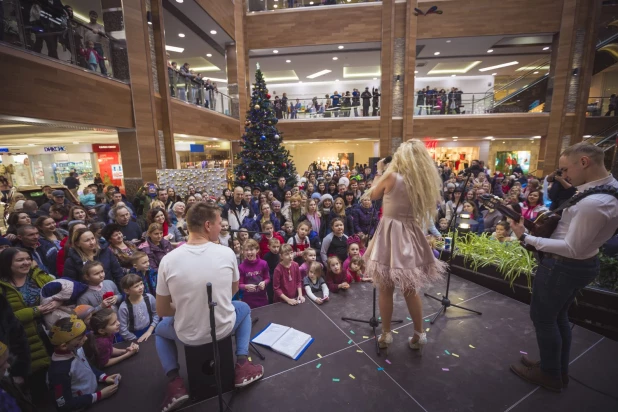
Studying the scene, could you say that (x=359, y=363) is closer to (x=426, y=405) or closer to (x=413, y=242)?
(x=426, y=405)

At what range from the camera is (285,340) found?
102 inches

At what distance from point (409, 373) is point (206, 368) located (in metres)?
1.54

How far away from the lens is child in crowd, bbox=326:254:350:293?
359 cm

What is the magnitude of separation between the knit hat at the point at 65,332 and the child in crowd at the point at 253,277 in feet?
5.09

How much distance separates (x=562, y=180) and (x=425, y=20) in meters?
11.6

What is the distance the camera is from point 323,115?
14.3 m

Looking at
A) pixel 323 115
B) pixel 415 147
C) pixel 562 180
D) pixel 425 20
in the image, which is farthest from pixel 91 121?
pixel 425 20

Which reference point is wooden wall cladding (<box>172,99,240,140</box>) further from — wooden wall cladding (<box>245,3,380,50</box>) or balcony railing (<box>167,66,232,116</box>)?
wooden wall cladding (<box>245,3,380,50</box>)

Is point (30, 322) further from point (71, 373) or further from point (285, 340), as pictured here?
point (285, 340)

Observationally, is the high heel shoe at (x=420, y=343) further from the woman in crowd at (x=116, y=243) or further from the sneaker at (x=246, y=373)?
the woman in crowd at (x=116, y=243)

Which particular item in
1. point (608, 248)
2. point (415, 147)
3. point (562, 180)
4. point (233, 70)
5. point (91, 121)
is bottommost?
point (608, 248)

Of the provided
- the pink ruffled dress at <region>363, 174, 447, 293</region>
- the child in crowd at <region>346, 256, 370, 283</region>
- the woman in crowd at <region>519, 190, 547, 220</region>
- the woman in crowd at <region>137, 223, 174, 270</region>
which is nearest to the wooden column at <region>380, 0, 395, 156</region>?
the woman in crowd at <region>519, 190, 547, 220</region>

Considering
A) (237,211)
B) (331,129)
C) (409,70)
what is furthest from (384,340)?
(409,70)

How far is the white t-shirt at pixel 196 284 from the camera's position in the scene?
167cm
